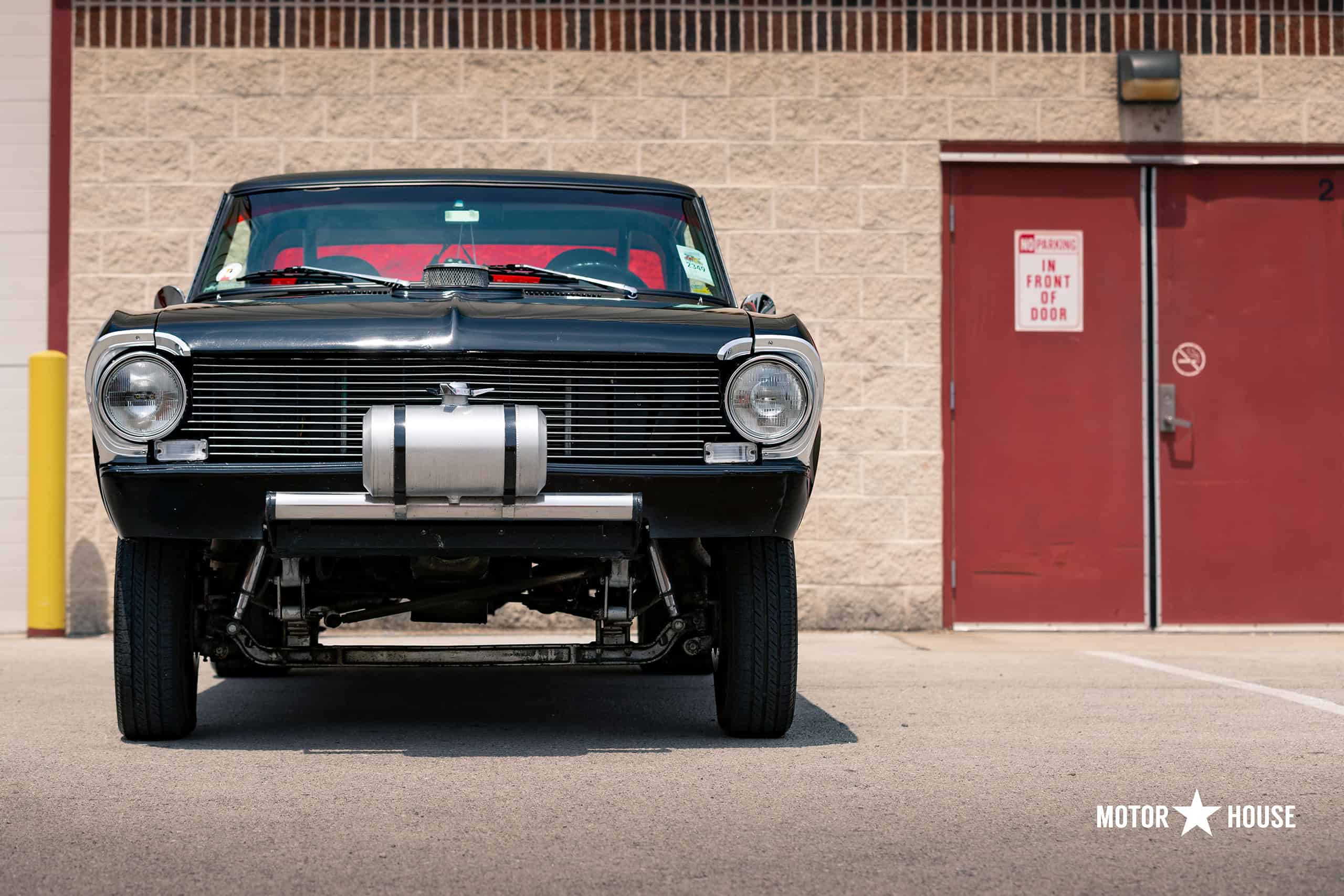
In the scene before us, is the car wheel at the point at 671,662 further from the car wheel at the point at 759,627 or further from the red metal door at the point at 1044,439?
the red metal door at the point at 1044,439

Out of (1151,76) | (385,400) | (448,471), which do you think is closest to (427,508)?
(448,471)

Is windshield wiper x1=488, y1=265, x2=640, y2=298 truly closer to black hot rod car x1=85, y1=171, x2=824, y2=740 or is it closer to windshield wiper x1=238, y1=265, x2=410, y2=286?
black hot rod car x1=85, y1=171, x2=824, y2=740

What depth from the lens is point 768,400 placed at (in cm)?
440

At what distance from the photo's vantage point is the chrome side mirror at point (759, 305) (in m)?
4.99

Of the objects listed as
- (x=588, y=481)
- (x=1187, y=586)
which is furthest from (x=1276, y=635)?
(x=588, y=481)

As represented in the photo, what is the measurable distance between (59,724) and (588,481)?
2.24 metres

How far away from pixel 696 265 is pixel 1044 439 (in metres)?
4.31

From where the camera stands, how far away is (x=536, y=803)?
386 centimetres

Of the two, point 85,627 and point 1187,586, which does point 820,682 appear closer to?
point 1187,586

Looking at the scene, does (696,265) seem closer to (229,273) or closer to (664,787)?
(229,273)

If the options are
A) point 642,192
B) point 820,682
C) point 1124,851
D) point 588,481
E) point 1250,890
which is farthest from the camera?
point 820,682

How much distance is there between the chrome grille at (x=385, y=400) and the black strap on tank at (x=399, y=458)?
0.77 feet

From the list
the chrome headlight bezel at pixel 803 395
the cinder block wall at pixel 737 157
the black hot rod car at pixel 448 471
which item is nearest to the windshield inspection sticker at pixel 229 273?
the black hot rod car at pixel 448 471

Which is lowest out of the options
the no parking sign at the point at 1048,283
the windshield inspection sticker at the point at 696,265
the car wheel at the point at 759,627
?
the car wheel at the point at 759,627
